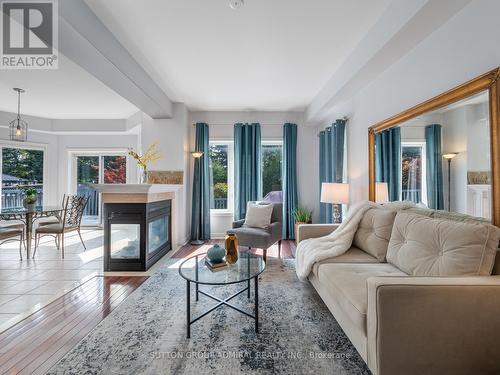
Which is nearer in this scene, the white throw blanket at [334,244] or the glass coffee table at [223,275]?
the glass coffee table at [223,275]

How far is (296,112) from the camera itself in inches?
193

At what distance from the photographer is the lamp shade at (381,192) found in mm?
2682

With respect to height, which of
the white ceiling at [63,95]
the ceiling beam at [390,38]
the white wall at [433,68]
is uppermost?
the white ceiling at [63,95]

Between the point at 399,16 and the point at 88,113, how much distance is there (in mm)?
5693

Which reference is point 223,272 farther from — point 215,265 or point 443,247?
point 443,247

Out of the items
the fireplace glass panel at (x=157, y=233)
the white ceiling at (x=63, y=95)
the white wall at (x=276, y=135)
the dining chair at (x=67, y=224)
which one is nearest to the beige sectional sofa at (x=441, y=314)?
the fireplace glass panel at (x=157, y=233)

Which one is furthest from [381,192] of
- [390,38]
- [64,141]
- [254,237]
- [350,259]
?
[64,141]

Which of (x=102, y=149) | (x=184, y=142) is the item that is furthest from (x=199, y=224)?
(x=102, y=149)

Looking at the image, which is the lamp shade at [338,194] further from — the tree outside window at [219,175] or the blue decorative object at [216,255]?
the tree outside window at [219,175]

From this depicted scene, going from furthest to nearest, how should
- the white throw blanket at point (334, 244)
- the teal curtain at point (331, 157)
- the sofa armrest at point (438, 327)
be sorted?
the teal curtain at point (331, 157) < the white throw blanket at point (334, 244) < the sofa armrest at point (438, 327)

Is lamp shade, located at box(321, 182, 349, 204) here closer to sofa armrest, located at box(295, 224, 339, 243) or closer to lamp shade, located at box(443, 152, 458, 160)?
sofa armrest, located at box(295, 224, 339, 243)

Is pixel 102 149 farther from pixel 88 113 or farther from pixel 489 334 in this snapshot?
pixel 489 334

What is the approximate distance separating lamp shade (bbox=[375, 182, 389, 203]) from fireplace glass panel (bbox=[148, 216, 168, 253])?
294cm

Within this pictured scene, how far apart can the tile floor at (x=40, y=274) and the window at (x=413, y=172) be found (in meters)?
3.69
